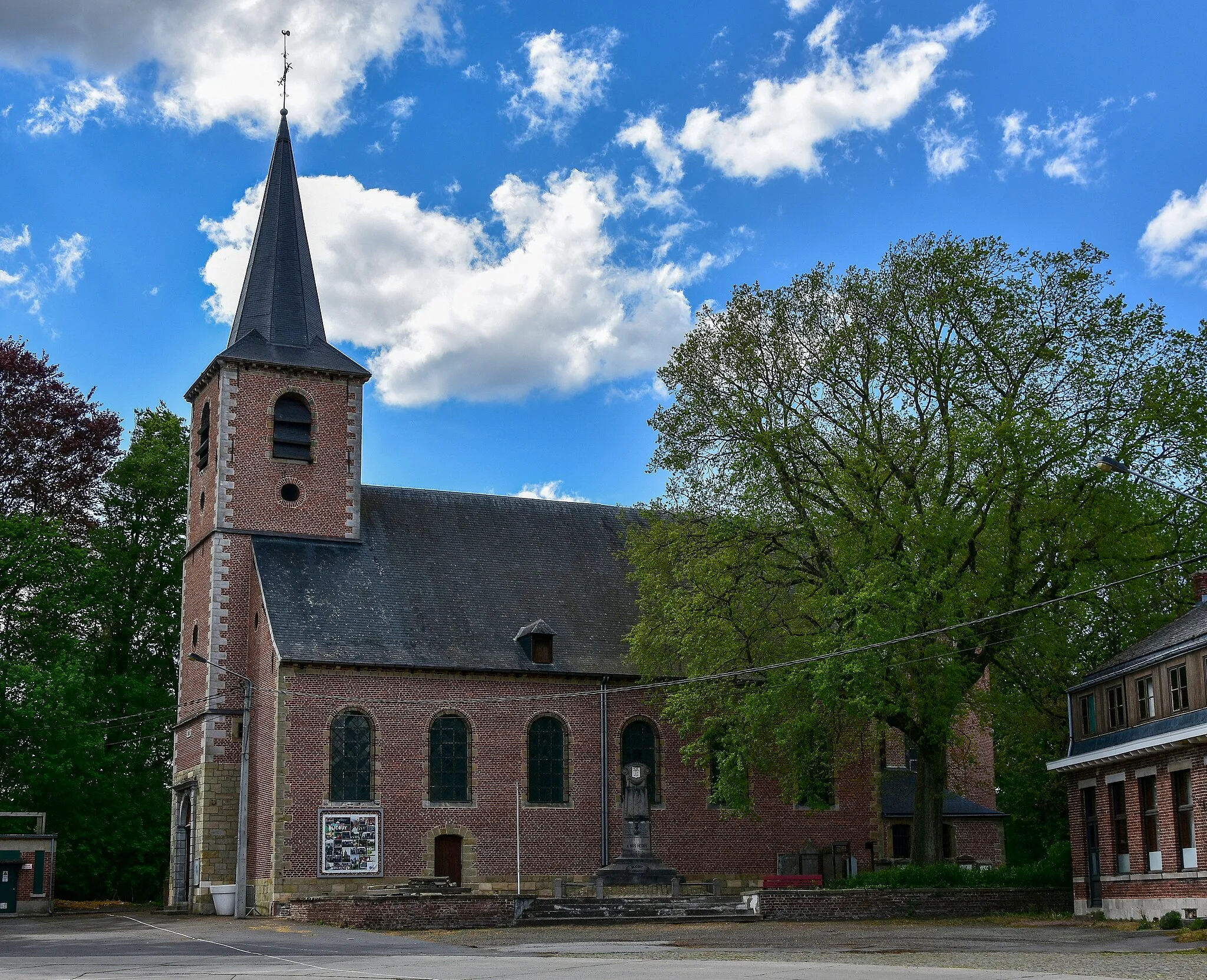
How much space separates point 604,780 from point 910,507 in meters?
12.1

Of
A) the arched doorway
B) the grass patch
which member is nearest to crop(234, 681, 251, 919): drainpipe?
the arched doorway

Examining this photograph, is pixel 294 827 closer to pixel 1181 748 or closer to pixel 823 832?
pixel 823 832

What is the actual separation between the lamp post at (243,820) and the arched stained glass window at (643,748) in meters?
9.91

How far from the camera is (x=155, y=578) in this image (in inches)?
1850

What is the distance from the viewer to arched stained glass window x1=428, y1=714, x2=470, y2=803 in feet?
119

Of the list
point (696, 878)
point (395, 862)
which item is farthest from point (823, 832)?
point (395, 862)

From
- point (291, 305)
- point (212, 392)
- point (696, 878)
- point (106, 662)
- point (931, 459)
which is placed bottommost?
point (696, 878)

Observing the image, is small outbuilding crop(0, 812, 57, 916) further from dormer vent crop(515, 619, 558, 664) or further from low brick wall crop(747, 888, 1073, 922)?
A: low brick wall crop(747, 888, 1073, 922)

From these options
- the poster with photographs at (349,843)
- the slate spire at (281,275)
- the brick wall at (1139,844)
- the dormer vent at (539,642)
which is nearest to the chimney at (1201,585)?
the brick wall at (1139,844)

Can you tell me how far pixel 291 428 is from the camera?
132 feet

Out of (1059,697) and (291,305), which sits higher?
(291,305)

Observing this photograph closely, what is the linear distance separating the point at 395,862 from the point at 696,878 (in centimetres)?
814

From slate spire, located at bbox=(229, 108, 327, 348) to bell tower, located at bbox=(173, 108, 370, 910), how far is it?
4 cm

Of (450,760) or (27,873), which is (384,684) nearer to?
(450,760)
